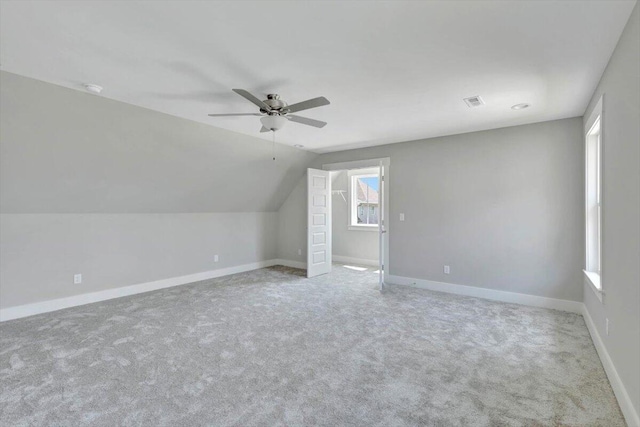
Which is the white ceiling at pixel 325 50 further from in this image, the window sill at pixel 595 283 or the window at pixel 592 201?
the window sill at pixel 595 283

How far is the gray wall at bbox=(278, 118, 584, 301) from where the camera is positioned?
4000 millimetres

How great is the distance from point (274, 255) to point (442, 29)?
233 inches

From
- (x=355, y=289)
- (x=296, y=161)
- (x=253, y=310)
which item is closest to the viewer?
(x=253, y=310)

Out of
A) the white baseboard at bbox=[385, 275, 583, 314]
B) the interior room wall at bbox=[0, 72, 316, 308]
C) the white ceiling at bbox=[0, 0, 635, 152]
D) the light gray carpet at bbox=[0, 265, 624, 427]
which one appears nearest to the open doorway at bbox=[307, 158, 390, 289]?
the white baseboard at bbox=[385, 275, 583, 314]

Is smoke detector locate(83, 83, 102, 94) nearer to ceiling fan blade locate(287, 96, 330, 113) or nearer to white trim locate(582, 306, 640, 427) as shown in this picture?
ceiling fan blade locate(287, 96, 330, 113)

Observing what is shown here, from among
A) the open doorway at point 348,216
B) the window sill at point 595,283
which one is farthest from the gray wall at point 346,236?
the window sill at point 595,283

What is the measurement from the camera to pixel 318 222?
616 cm

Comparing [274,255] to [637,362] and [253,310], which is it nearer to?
[253,310]

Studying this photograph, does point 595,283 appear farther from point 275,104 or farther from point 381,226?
point 275,104

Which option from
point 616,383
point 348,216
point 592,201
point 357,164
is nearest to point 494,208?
point 592,201

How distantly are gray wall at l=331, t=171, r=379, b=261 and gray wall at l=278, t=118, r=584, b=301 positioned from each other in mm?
1755

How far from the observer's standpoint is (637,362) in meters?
1.77

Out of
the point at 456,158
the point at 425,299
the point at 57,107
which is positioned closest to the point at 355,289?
the point at 425,299

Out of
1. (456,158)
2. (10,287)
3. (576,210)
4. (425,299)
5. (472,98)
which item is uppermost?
(472,98)
